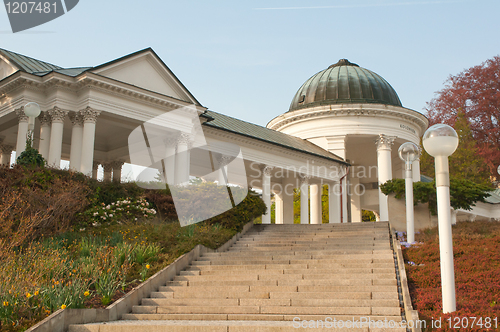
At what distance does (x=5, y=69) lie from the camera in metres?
22.9

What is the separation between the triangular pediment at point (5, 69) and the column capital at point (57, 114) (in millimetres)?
2924

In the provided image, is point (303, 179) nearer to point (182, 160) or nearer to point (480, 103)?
point (182, 160)

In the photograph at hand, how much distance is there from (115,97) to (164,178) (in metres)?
5.88

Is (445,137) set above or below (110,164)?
below

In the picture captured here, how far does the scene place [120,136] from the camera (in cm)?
2791

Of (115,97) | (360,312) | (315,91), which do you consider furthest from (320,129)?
(360,312)

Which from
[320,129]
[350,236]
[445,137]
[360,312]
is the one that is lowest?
[360,312]

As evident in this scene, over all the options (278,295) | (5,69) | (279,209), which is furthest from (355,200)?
(278,295)

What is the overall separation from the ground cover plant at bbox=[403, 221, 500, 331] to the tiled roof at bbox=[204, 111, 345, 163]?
15148 millimetres

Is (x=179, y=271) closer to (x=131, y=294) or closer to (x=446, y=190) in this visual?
(x=131, y=294)

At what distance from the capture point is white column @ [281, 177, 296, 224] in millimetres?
39344

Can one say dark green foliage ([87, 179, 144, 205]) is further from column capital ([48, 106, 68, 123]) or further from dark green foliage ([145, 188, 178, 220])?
column capital ([48, 106, 68, 123])

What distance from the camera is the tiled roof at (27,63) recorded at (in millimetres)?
22125

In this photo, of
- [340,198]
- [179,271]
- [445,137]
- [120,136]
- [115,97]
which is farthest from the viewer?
[340,198]
